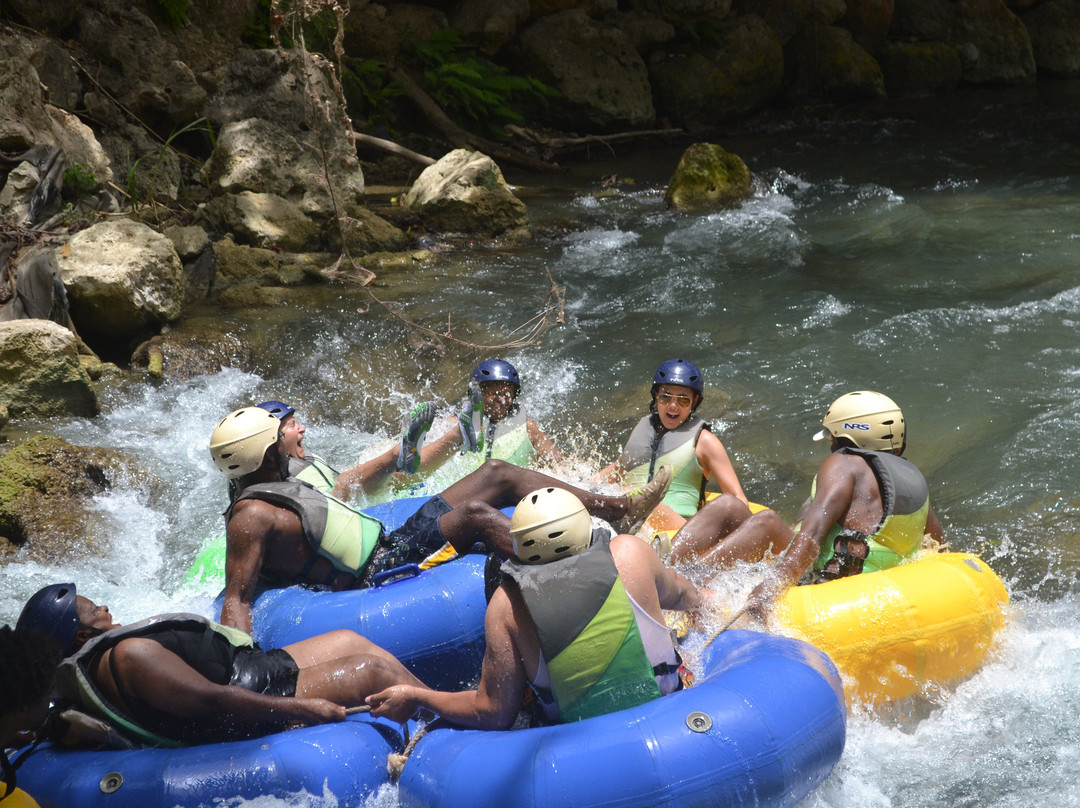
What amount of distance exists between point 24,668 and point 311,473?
2.14m

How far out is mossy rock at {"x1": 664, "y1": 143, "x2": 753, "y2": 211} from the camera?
1255 cm

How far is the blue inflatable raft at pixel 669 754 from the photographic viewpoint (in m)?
3.20

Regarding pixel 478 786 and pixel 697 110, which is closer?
pixel 478 786

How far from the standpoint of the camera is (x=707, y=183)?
1258cm

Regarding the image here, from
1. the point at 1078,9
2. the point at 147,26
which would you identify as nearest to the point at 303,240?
the point at 147,26

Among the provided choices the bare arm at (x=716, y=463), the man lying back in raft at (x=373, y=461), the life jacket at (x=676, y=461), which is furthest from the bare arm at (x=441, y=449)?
the bare arm at (x=716, y=463)

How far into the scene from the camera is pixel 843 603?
4.25m

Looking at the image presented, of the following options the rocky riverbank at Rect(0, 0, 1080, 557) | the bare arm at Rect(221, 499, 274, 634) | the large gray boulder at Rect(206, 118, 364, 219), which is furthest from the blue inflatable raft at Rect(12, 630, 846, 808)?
the large gray boulder at Rect(206, 118, 364, 219)

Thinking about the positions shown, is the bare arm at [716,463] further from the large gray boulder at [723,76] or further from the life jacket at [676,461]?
the large gray boulder at [723,76]

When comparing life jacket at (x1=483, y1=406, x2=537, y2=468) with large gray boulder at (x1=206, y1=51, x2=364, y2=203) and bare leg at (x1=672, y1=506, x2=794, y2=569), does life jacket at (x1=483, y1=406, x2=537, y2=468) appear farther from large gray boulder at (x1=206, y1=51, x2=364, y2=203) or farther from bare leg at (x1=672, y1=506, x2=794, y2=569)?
large gray boulder at (x1=206, y1=51, x2=364, y2=203)

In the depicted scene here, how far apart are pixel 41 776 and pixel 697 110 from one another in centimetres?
1693

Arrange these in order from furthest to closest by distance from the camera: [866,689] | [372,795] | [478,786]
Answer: [866,689]
[372,795]
[478,786]

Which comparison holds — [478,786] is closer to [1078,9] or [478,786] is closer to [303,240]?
[303,240]

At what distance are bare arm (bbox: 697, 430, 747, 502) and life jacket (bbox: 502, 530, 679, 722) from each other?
1.97 m
